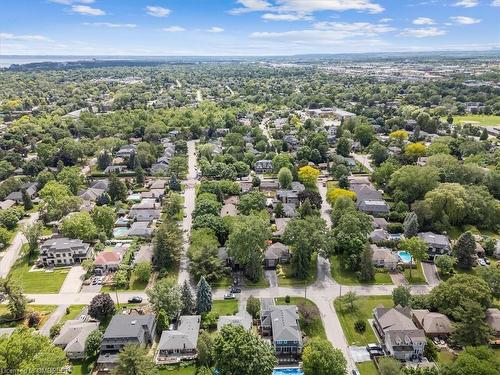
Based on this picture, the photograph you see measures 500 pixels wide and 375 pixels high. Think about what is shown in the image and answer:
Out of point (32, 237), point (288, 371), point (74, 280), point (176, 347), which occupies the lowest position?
point (74, 280)

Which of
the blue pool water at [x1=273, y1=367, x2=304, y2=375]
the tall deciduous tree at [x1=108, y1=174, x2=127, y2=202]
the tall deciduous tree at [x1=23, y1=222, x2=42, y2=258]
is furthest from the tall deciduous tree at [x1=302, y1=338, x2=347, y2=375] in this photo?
the tall deciduous tree at [x1=108, y1=174, x2=127, y2=202]

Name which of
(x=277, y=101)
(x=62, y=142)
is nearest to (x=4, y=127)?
(x=62, y=142)

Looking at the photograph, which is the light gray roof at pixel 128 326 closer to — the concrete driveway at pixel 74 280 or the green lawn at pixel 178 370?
the green lawn at pixel 178 370

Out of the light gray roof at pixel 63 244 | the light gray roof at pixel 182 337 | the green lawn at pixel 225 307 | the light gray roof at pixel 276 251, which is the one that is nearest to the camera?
the light gray roof at pixel 182 337

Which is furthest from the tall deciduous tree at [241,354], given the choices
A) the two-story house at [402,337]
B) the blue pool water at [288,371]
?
the two-story house at [402,337]

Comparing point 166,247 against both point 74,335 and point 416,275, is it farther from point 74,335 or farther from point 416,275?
point 416,275

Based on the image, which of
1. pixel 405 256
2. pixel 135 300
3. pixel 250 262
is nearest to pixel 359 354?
pixel 250 262

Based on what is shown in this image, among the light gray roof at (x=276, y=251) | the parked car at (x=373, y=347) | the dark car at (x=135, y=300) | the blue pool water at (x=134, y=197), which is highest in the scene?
the light gray roof at (x=276, y=251)
